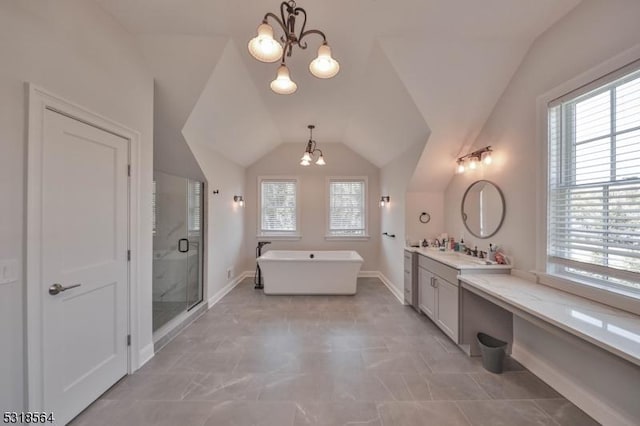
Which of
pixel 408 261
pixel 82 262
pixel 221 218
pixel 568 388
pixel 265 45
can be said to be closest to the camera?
pixel 265 45

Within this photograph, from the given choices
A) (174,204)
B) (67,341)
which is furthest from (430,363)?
(174,204)

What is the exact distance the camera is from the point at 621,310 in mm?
1629

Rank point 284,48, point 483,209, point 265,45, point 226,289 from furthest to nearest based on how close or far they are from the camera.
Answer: point 226,289 → point 483,209 → point 284,48 → point 265,45

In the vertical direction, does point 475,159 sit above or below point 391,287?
above

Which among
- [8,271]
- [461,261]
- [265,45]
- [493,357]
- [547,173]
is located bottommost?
[493,357]

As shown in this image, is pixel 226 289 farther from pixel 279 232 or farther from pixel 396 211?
pixel 396 211

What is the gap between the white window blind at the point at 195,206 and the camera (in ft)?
11.7

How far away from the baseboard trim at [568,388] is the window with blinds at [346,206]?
3559 millimetres

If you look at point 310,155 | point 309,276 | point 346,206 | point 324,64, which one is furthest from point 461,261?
point 346,206

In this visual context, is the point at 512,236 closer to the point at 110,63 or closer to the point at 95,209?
the point at 95,209

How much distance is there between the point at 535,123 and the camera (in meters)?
2.29

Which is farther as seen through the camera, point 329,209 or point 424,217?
point 329,209

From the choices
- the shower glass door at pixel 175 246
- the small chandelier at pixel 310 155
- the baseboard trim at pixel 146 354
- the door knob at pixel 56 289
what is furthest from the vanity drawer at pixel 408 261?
the door knob at pixel 56 289

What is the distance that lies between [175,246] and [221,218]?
0.98 meters
